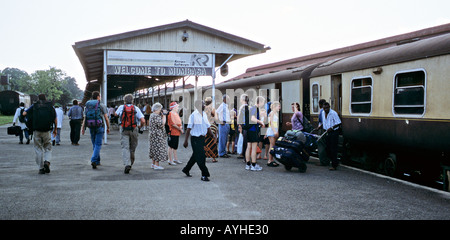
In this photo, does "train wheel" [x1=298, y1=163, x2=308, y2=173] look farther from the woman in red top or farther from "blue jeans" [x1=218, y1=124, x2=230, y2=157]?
"blue jeans" [x1=218, y1=124, x2=230, y2=157]

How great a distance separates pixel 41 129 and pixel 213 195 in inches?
178

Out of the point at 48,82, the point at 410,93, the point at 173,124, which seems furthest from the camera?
the point at 48,82

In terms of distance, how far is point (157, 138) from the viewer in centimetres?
1016

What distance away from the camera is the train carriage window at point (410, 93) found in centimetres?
832

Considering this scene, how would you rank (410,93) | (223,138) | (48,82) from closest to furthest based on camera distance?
(410,93)
(223,138)
(48,82)

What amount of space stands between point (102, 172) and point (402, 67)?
6.98 m

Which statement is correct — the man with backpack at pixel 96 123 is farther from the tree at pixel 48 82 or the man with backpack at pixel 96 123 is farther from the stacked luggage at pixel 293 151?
the tree at pixel 48 82

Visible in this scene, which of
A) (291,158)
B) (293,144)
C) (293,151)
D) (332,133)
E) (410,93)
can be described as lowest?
(291,158)

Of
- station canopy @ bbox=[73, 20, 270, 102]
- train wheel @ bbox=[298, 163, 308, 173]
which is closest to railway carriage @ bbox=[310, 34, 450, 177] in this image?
train wheel @ bbox=[298, 163, 308, 173]

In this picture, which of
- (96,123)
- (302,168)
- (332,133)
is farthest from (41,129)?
(332,133)

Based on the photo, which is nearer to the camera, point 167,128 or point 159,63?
point 167,128

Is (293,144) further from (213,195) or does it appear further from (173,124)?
(213,195)

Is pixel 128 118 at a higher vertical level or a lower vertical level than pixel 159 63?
lower
